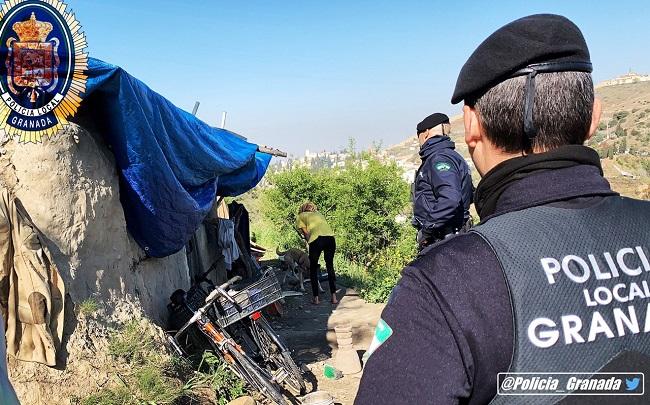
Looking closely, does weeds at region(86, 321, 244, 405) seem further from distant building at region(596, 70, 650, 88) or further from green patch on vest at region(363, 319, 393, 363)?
distant building at region(596, 70, 650, 88)

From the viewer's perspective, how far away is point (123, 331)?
3914mm

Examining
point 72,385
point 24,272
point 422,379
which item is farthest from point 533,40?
point 72,385

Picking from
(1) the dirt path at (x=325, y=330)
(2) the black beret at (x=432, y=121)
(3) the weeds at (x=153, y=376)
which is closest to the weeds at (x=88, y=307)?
(3) the weeds at (x=153, y=376)

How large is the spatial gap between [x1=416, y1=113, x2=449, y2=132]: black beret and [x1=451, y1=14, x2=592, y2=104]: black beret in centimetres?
359

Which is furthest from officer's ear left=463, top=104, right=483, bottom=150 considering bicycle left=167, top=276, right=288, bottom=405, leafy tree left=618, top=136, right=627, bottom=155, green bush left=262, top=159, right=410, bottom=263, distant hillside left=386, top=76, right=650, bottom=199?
leafy tree left=618, top=136, right=627, bottom=155

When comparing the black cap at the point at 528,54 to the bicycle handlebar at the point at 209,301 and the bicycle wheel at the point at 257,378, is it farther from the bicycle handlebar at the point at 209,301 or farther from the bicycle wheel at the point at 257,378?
the bicycle wheel at the point at 257,378

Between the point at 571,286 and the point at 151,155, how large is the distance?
3.83 m

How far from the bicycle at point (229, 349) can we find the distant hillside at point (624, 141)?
13986mm

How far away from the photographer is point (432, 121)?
14.7 ft

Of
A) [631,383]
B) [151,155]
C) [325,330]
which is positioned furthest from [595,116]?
[325,330]

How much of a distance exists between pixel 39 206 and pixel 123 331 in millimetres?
1168

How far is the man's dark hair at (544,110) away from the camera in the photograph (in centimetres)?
90

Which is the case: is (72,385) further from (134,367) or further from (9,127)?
(9,127)

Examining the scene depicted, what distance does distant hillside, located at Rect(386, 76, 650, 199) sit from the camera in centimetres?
2486
